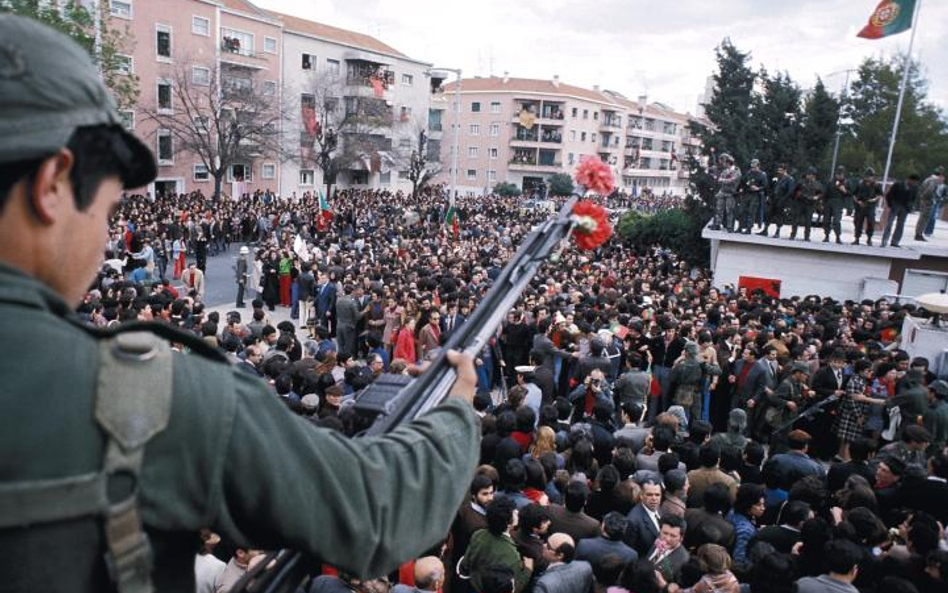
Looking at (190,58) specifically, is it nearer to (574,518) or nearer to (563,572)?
(574,518)

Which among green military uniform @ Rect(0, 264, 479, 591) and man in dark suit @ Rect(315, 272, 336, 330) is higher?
green military uniform @ Rect(0, 264, 479, 591)

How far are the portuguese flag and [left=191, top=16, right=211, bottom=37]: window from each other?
3447 cm

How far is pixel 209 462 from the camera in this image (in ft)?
3.45

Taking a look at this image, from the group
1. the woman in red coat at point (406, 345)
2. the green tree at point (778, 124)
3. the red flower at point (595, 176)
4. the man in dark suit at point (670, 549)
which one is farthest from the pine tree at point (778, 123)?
the red flower at point (595, 176)

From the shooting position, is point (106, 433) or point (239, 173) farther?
point (239, 173)

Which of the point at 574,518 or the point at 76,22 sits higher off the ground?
the point at 76,22

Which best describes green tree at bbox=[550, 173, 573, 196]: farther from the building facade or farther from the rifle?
the rifle

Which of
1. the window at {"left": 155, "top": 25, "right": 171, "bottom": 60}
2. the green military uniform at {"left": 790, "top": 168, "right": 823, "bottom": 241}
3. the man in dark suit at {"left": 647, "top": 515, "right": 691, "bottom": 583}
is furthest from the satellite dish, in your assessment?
the window at {"left": 155, "top": 25, "right": 171, "bottom": 60}

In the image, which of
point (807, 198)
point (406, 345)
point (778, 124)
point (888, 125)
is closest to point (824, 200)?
point (807, 198)

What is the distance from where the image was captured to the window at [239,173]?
42156 millimetres

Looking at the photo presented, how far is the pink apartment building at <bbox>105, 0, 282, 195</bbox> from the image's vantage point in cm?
3684

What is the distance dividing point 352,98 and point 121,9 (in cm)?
1667

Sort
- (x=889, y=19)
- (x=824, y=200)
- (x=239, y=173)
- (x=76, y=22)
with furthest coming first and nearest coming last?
(x=239, y=173) < (x=889, y=19) < (x=76, y=22) < (x=824, y=200)

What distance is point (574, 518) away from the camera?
5105mm
